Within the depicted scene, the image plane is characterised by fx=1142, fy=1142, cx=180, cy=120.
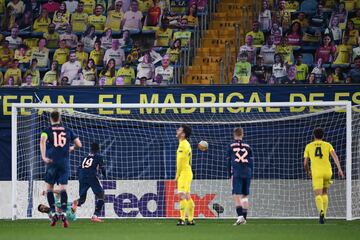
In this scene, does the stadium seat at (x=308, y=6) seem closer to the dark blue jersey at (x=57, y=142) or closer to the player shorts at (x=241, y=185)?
the player shorts at (x=241, y=185)

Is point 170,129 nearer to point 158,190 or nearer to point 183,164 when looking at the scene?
point 158,190

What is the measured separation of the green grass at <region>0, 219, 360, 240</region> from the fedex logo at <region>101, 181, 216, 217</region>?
172 cm

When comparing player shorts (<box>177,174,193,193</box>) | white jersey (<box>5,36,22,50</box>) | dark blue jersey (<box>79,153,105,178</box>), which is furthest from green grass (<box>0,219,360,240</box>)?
white jersey (<box>5,36,22,50</box>)

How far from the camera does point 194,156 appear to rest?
24.0m

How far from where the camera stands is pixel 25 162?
23.6 m

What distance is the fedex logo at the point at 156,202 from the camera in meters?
23.7

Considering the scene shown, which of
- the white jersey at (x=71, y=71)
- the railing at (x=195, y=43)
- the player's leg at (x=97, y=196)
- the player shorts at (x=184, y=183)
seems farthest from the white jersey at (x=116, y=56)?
the player shorts at (x=184, y=183)

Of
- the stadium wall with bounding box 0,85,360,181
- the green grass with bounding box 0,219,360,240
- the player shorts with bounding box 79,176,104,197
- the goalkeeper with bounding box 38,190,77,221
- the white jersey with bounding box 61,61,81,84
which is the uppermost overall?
the white jersey with bounding box 61,61,81,84

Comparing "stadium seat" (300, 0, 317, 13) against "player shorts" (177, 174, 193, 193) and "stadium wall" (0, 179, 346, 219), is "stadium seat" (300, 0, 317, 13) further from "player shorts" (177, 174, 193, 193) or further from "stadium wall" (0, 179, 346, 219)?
"player shorts" (177, 174, 193, 193)

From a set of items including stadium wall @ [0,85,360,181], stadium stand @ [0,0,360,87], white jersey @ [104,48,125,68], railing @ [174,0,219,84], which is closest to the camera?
stadium wall @ [0,85,360,181]

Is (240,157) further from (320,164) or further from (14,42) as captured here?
(14,42)

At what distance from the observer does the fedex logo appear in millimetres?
23672

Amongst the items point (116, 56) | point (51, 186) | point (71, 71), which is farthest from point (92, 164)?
point (116, 56)

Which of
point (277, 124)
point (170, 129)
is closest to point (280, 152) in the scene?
point (277, 124)
